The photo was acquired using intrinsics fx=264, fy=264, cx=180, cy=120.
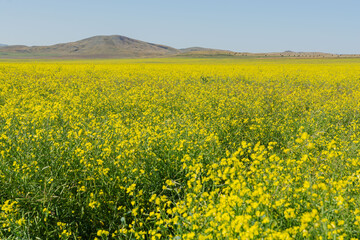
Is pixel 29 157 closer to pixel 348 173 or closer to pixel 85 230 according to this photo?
pixel 85 230

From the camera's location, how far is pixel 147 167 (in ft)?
15.3

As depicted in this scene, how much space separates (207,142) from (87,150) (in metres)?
2.51

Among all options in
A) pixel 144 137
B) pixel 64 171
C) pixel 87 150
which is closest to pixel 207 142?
pixel 144 137

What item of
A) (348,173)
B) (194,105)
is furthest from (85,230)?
(194,105)

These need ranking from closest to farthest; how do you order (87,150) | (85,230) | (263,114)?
(85,230), (87,150), (263,114)

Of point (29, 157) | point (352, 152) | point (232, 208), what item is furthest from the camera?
point (352, 152)

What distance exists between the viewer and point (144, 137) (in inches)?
220

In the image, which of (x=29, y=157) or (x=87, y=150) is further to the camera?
(x=87, y=150)

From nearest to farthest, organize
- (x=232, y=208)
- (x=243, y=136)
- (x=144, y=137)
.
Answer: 1. (x=232, y=208)
2. (x=144, y=137)
3. (x=243, y=136)

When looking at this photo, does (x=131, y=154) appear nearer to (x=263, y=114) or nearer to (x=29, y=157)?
(x=29, y=157)

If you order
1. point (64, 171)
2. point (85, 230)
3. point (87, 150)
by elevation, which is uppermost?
point (87, 150)

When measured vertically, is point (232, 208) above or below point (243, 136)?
above

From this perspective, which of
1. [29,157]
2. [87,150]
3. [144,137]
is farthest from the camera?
[144,137]

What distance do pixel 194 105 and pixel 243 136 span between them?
121 inches
